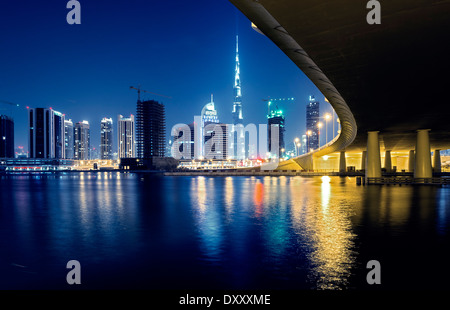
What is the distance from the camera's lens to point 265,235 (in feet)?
54.0

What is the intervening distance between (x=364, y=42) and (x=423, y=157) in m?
46.1

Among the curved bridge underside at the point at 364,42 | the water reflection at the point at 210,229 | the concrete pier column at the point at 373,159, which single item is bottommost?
the water reflection at the point at 210,229

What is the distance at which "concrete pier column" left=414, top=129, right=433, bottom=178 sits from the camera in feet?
173

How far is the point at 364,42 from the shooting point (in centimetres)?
1464

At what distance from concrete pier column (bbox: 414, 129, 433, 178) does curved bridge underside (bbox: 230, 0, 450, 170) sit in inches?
1115

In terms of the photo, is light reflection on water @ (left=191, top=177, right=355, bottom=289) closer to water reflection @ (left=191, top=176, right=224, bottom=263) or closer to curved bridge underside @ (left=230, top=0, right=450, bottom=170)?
water reflection @ (left=191, top=176, right=224, bottom=263)

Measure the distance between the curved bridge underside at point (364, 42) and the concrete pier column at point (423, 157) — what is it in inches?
1115

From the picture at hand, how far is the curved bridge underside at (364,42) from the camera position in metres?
11.4

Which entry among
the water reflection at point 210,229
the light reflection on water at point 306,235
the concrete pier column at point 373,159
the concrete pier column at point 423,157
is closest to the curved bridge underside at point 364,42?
the light reflection on water at point 306,235

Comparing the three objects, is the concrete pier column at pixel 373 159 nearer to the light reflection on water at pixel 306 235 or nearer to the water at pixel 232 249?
the light reflection on water at pixel 306 235

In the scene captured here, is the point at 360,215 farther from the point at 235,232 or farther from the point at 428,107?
the point at 428,107

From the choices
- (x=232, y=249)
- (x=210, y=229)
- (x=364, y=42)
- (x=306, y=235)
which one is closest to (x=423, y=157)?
(x=306, y=235)

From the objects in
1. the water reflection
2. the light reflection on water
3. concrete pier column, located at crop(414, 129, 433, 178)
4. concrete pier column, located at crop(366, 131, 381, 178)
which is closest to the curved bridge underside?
the light reflection on water

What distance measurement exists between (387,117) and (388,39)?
92.5 feet
